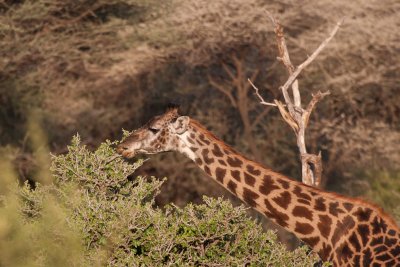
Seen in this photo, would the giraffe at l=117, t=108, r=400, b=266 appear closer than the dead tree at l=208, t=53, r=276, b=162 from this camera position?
Yes

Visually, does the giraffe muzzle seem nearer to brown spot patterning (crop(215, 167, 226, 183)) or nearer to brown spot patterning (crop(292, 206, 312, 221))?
brown spot patterning (crop(215, 167, 226, 183))

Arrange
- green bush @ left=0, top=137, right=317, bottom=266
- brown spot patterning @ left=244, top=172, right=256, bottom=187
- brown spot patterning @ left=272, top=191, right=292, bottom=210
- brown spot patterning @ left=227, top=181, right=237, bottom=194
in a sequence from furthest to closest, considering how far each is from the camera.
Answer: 1. brown spot patterning @ left=227, top=181, right=237, bottom=194
2. brown spot patterning @ left=244, top=172, right=256, bottom=187
3. brown spot patterning @ left=272, top=191, right=292, bottom=210
4. green bush @ left=0, top=137, right=317, bottom=266

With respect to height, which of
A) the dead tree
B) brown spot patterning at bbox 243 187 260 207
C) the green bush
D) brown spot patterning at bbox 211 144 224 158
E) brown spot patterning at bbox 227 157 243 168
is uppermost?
brown spot patterning at bbox 211 144 224 158

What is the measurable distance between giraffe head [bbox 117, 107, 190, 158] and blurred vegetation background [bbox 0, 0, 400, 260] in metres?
11.8

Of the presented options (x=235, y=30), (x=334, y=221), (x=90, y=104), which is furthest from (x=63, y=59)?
(x=334, y=221)

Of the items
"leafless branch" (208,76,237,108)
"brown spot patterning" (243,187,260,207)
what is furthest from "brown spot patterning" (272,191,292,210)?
"leafless branch" (208,76,237,108)

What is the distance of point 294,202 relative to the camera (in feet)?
37.4

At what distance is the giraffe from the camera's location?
1108 centimetres

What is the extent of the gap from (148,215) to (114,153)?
0.98 meters

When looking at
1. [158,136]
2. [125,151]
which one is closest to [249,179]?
[158,136]

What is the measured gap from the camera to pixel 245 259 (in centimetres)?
1195

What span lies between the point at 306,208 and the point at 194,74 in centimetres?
1459

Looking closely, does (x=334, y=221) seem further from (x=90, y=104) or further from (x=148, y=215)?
(x=90, y=104)

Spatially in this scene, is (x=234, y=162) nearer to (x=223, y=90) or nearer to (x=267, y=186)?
(x=267, y=186)
